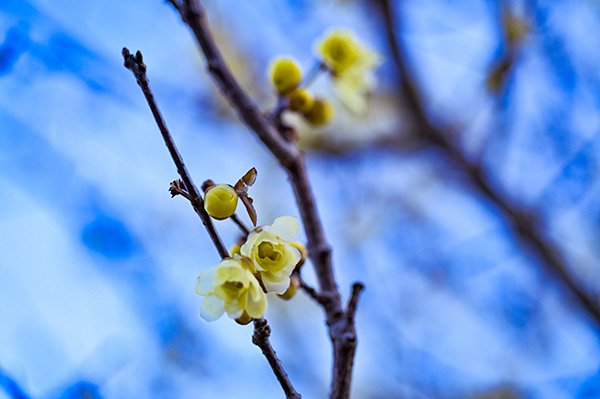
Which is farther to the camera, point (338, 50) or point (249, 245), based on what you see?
point (338, 50)

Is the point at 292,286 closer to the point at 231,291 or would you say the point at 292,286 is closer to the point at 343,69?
the point at 231,291

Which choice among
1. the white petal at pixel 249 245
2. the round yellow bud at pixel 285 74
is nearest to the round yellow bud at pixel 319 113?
the round yellow bud at pixel 285 74

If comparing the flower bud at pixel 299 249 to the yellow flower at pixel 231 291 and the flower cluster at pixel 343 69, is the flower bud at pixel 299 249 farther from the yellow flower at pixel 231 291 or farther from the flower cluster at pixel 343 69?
the flower cluster at pixel 343 69

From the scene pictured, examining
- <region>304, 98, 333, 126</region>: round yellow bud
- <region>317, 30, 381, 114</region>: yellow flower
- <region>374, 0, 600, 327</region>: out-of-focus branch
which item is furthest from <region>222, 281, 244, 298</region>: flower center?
<region>374, 0, 600, 327</region>: out-of-focus branch

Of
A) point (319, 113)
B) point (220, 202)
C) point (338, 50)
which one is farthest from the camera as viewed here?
point (338, 50)

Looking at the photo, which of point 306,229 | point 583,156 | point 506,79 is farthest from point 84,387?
point 583,156

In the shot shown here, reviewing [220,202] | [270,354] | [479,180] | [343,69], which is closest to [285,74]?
[343,69]
